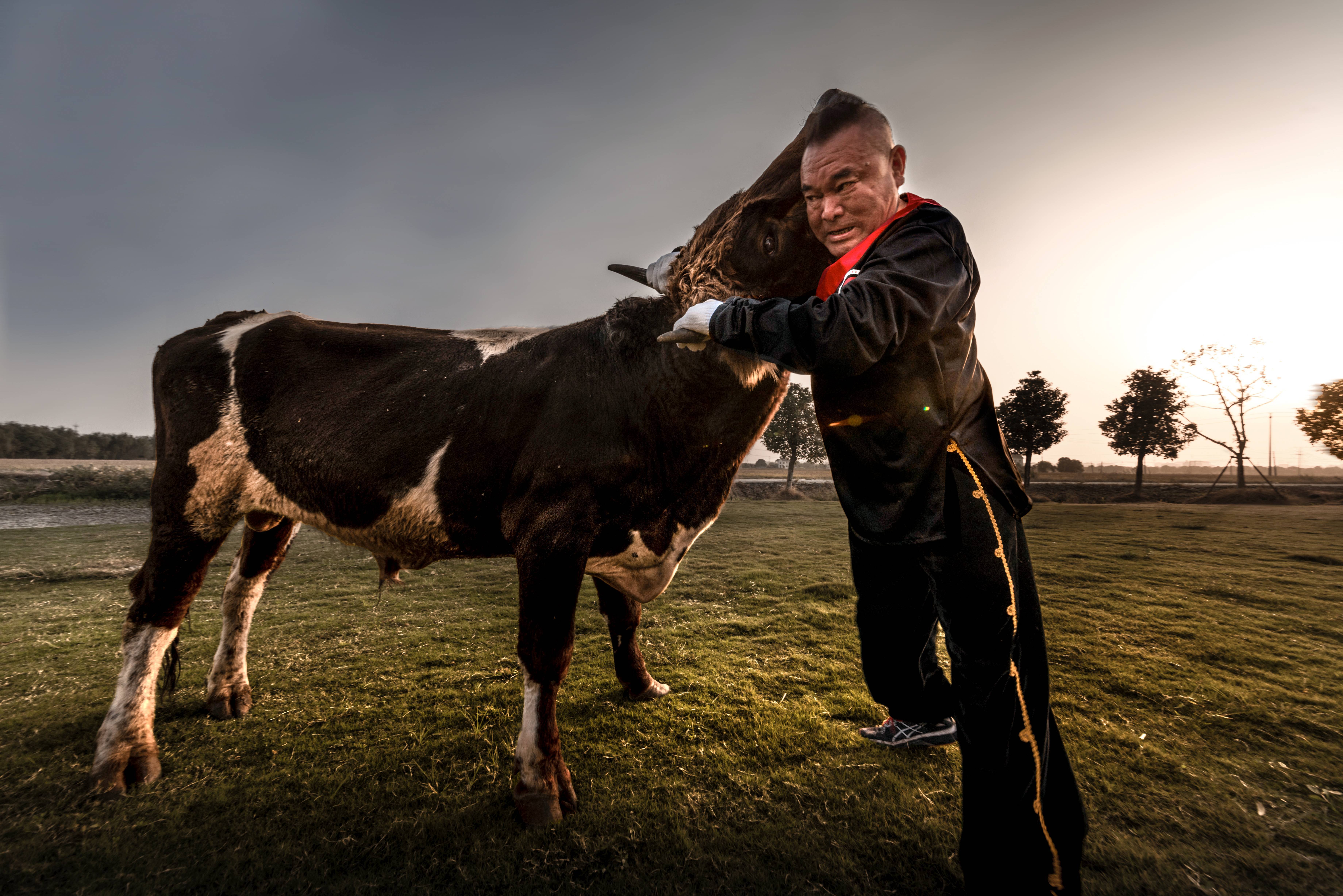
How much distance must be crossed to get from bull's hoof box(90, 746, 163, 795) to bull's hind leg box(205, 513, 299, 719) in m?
0.65

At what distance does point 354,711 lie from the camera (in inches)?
133

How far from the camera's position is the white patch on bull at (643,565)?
2.67 m

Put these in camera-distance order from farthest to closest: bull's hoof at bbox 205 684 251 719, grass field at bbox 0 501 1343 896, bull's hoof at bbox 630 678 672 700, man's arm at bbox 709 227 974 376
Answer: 1. bull's hoof at bbox 630 678 672 700
2. bull's hoof at bbox 205 684 251 719
3. grass field at bbox 0 501 1343 896
4. man's arm at bbox 709 227 974 376

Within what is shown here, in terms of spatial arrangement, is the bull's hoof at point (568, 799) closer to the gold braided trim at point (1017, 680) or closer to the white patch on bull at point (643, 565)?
the white patch on bull at point (643, 565)

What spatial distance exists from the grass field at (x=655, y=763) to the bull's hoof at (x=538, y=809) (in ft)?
0.19

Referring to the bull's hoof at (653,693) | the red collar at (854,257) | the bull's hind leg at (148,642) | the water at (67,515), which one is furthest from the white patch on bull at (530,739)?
the water at (67,515)

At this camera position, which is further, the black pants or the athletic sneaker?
the athletic sneaker

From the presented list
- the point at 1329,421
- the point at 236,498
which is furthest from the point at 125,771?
the point at 1329,421

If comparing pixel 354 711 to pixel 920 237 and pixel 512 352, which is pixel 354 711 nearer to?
pixel 512 352

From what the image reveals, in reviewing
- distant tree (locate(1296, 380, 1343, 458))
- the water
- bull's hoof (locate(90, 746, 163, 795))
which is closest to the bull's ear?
bull's hoof (locate(90, 746, 163, 795))

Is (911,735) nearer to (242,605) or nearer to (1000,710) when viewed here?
(1000,710)

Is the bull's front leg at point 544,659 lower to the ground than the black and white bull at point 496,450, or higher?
lower

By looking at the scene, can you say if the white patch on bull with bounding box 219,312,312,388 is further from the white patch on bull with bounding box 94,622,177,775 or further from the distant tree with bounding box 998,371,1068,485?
the distant tree with bounding box 998,371,1068,485

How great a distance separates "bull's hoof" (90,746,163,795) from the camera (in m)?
2.55
